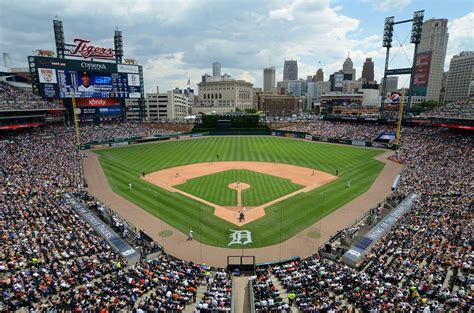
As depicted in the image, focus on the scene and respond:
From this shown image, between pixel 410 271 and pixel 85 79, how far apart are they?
76.8 metres

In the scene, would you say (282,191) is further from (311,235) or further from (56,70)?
(56,70)

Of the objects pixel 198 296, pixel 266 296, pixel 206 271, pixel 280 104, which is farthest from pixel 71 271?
pixel 280 104

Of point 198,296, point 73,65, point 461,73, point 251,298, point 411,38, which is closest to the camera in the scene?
point 251,298

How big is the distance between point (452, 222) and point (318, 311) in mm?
16079

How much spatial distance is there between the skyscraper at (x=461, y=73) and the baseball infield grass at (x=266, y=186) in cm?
18348

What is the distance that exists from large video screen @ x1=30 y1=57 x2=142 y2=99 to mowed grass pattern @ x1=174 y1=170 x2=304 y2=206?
144 ft

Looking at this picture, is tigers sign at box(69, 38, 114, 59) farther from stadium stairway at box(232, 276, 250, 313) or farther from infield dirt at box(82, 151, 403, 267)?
stadium stairway at box(232, 276, 250, 313)

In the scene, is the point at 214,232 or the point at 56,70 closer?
the point at 214,232

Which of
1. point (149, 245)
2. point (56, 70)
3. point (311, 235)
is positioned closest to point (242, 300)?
point (149, 245)

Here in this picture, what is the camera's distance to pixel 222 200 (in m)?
30.7

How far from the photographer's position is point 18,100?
57031 millimetres

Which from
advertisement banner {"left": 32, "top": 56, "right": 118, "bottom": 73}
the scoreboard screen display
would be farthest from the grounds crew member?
advertisement banner {"left": 32, "top": 56, "right": 118, "bottom": 73}

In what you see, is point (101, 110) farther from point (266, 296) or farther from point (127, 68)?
point (266, 296)

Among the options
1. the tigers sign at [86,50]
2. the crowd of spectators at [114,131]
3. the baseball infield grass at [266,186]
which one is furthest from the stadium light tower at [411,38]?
the tigers sign at [86,50]
